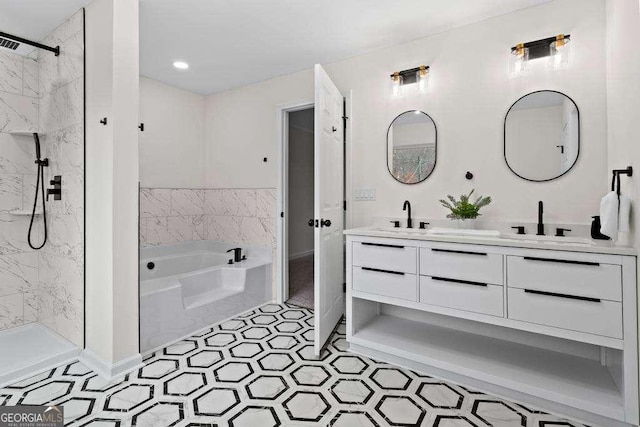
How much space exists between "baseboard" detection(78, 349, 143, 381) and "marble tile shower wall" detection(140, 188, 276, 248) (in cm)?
156

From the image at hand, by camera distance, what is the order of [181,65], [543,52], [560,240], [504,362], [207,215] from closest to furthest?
[560,240], [504,362], [543,52], [181,65], [207,215]

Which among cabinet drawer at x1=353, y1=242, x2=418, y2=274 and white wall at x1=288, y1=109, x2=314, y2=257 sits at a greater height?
white wall at x1=288, y1=109, x2=314, y2=257

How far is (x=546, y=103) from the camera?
219cm

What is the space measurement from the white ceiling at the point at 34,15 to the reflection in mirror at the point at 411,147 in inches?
96.3

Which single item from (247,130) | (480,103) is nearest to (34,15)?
(247,130)

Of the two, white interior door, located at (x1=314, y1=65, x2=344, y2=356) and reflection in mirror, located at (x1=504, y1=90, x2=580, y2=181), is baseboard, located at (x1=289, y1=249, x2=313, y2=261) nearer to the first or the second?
white interior door, located at (x1=314, y1=65, x2=344, y2=356)

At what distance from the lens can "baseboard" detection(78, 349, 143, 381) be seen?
2000mm

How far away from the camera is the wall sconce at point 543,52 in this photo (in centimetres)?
212

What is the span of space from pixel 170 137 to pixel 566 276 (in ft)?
13.0

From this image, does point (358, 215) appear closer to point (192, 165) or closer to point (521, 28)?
point (521, 28)

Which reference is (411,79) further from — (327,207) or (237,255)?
(237,255)

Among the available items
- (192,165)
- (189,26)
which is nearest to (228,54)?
(189,26)

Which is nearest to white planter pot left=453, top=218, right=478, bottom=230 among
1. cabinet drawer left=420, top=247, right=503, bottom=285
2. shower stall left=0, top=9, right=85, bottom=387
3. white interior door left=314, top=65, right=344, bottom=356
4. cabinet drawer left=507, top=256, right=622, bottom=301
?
cabinet drawer left=420, top=247, right=503, bottom=285

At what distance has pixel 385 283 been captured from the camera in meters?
2.23
